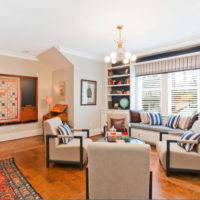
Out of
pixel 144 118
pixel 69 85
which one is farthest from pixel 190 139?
pixel 69 85

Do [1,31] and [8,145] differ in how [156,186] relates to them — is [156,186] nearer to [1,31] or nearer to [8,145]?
[8,145]

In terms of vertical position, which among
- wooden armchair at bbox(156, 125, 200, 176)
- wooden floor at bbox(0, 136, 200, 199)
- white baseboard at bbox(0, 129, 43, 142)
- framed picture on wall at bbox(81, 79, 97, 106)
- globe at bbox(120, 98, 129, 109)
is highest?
framed picture on wall at bbox(81, 79, 97, 106)

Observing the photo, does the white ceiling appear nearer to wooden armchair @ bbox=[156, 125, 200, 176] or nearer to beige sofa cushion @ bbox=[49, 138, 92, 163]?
wooden armchair @ bbox=[156, 125, 200, 176]

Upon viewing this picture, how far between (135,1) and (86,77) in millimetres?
3108

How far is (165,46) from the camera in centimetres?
430

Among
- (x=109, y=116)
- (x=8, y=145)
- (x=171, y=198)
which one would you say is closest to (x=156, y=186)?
(x=171, y=198)

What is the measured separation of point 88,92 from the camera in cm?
523

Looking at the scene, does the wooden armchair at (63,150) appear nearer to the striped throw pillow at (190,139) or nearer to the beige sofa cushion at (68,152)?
the beige sofa cushion at (68,152)

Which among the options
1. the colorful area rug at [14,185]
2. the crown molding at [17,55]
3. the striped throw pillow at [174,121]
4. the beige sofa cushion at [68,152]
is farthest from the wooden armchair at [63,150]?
the crown molding at [17,55]

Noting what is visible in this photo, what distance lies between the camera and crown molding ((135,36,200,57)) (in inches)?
151

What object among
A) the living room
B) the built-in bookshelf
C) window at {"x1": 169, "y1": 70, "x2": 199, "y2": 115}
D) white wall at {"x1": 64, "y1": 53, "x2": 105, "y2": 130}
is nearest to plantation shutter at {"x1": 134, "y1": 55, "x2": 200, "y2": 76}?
the living room

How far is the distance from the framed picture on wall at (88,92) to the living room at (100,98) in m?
0.04

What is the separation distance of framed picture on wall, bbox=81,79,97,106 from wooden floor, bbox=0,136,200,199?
7.48 feet

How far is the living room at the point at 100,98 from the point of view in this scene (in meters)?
2.03
